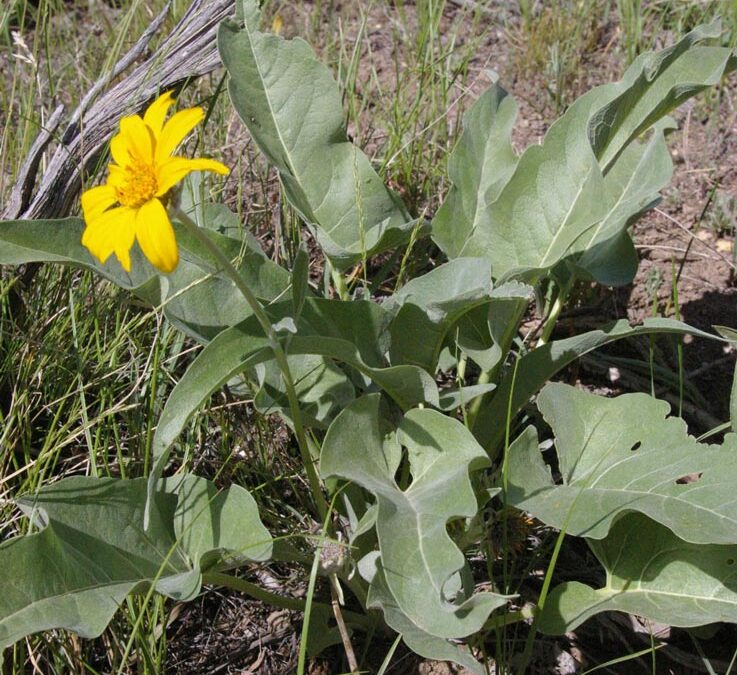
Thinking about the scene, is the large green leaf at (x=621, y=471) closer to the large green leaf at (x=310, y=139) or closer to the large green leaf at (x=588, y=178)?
the large green leaf at (x=588, y=178)

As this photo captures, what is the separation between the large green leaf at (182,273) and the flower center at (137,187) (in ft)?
1.14

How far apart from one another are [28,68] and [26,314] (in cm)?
122

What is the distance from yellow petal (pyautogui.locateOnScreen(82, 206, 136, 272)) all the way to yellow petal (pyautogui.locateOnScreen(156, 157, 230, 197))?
0.06 meters

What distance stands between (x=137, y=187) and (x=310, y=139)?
74cm

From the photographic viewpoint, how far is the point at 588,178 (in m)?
1.56

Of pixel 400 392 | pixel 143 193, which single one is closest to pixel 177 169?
pixel 143 193

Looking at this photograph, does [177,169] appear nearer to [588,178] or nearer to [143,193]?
[143,193]

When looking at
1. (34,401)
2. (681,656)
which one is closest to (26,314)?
(34,401)

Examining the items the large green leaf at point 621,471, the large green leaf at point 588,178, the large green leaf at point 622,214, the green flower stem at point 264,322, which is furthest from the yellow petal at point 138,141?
the large green leaf at point 622,214

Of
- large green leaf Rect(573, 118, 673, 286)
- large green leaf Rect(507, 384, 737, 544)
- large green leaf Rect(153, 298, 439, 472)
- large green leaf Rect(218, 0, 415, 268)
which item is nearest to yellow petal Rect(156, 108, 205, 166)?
large green leaf Rect(153, 298, 439, 472)

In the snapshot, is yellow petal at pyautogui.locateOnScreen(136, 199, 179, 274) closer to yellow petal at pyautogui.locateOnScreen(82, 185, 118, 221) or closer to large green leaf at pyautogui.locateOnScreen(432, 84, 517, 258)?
yellow petal at pyautogui.locateOnScreen(82, 185, 118, 221)

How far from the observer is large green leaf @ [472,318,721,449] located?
1625 millimetres

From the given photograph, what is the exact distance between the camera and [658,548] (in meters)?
1.58

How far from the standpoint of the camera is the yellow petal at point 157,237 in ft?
3.50
